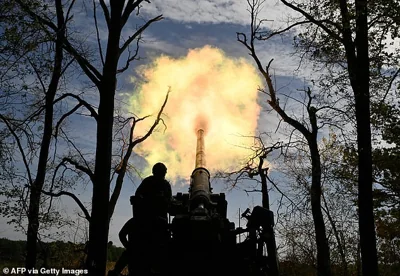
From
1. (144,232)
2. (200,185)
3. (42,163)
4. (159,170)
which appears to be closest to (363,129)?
(200,185)

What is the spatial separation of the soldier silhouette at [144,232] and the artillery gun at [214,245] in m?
0.35

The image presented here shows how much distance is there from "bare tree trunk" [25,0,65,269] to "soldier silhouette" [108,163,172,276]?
673 cm

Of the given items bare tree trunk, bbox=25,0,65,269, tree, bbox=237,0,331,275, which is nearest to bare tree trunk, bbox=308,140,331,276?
tree, bbox=237,0,331,275

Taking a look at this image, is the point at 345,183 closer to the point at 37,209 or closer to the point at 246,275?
the point at 246,275

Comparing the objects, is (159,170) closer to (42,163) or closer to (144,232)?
(144,232)

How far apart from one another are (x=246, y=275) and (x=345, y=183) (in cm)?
1070

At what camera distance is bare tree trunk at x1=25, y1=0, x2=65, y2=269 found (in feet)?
45.1

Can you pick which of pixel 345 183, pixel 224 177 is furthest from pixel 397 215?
pixel 224 177

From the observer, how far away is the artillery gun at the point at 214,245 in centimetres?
823

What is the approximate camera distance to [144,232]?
7.89 metres

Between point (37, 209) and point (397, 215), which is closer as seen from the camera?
point (37, 209)

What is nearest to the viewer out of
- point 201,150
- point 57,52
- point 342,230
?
point 57,52

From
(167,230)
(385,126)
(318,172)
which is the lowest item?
(167,230)

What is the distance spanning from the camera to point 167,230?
8266mm
